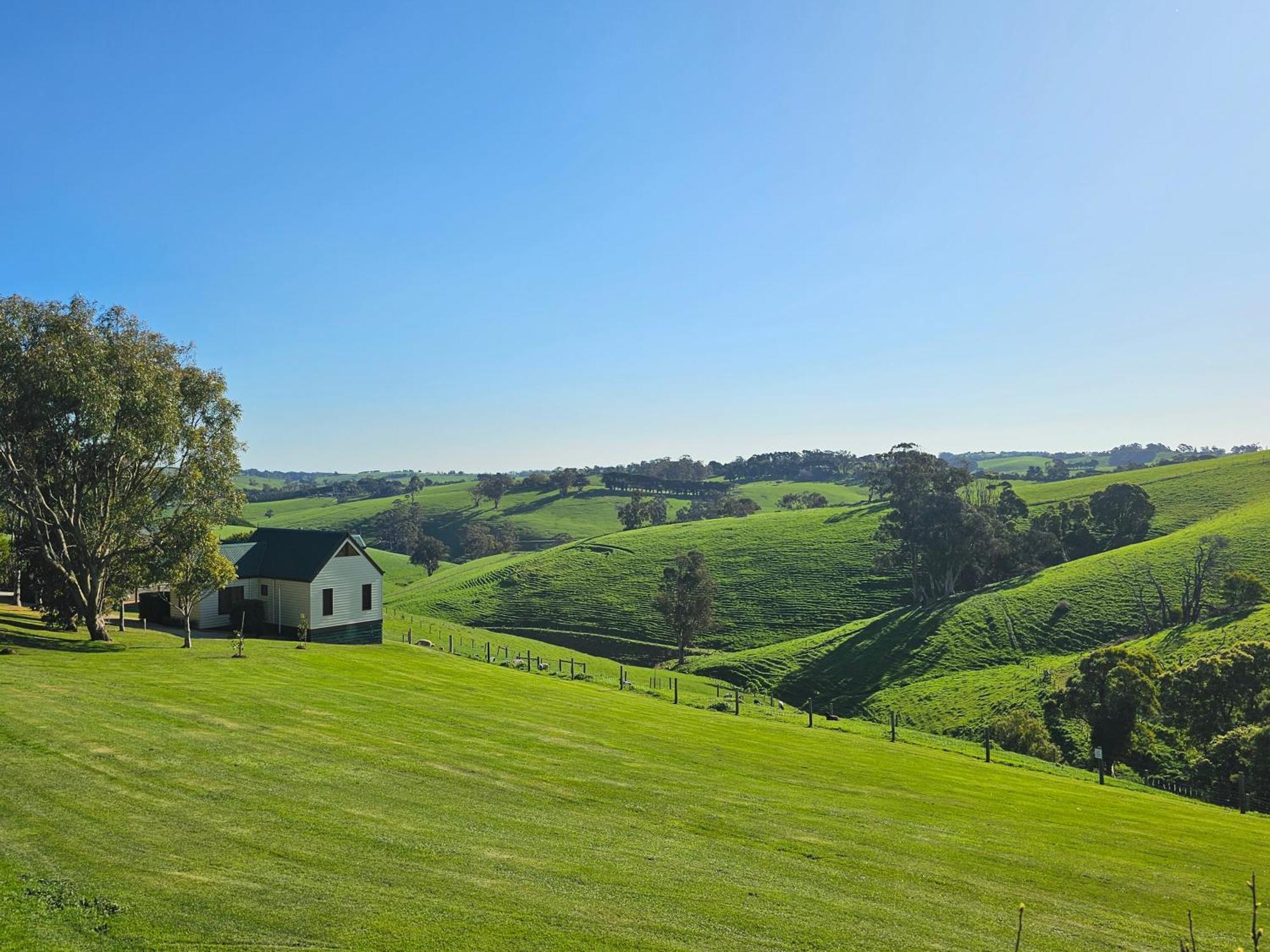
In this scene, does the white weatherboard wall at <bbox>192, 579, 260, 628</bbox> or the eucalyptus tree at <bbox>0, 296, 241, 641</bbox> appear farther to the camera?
the white weatherboard wall at <bbox>192, 579, 260, 628</bbox>

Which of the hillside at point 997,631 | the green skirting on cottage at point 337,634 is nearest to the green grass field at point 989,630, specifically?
the hillside at point 997,631

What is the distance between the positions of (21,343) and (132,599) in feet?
88.7

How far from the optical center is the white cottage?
49406 millimetres

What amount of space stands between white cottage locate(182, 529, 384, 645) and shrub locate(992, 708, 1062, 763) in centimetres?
4217

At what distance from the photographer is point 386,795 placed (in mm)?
17312

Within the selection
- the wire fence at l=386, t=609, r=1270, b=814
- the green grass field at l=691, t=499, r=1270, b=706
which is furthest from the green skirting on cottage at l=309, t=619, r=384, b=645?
the green grass field at l=691, t=499, r=1270, b=706

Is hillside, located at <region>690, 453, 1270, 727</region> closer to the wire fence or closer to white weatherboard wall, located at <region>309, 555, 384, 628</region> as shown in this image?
the wire fence

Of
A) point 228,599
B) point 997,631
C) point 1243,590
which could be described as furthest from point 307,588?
point 1243,590

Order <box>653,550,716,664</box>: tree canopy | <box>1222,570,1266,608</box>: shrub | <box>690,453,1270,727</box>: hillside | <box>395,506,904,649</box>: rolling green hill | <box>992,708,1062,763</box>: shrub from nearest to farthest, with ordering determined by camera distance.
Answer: <box>992,708,1062,763</box>: shrub < <box>1222,570,1266,608</box>: shrub < <box>690,453,1270,727</box>: hillside < <box>653,550,716,664</box>: tree canopy < <box>395,506,904,649</box>: rolling green hill

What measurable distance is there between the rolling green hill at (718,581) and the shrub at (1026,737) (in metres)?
40.8

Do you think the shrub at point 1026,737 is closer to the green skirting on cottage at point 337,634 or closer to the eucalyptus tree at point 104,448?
the green skirting on cottage at point 337,634

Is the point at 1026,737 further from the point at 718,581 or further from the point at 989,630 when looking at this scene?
the point at 718,581

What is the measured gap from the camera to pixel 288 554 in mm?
51906

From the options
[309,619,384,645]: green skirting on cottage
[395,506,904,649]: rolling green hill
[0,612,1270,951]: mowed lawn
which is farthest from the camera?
[395,506,904,649]: rolling green hill
